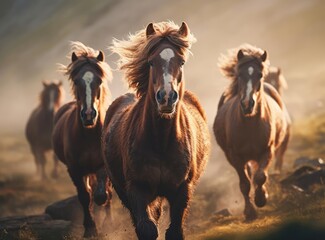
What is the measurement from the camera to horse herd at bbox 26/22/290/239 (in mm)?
6715

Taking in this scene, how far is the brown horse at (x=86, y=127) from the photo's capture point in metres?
9.91

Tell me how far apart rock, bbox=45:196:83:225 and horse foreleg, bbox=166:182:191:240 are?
20.5 ft

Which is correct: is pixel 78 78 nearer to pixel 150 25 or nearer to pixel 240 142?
pixel 150 25

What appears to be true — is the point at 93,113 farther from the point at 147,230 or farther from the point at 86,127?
the point at 147,230

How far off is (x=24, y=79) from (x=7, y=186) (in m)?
88.4

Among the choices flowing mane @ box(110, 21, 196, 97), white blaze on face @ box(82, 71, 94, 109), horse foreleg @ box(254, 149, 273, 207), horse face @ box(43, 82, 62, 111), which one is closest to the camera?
flowing mane @ box(110, 21, 196, 97)

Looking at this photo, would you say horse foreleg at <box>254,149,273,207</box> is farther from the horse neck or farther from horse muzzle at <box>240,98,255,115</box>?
the horse neck

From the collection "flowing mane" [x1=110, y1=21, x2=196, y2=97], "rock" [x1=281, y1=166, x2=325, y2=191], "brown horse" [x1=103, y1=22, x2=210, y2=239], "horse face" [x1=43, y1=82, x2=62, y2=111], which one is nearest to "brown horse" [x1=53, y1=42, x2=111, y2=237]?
"flowing mane" [x1=110, y1=21, x2=196, y2=97]

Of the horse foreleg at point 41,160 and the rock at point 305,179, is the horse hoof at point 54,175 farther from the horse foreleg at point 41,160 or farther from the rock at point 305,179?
the rock at point 305,179

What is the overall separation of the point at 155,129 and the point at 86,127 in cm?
358

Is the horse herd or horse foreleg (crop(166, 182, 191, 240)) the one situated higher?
the horse herd

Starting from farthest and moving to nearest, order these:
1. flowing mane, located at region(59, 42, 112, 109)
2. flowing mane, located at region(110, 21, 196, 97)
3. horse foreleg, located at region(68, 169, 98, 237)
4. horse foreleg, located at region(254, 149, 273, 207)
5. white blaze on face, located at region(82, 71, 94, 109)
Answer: horse foreleg, located at region(254, 149, 273, 207)
horse foreleg, located at region(68, 169, 98, 237)
flowing mane, located at region(59, 42, 112, 109)
white blaze on face, located at region(82, 71, 94, 109)
flowing mane, located at region(110, 21, 196, 97)

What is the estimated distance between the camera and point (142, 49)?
7141 millimetres

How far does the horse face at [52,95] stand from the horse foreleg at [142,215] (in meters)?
14.9
